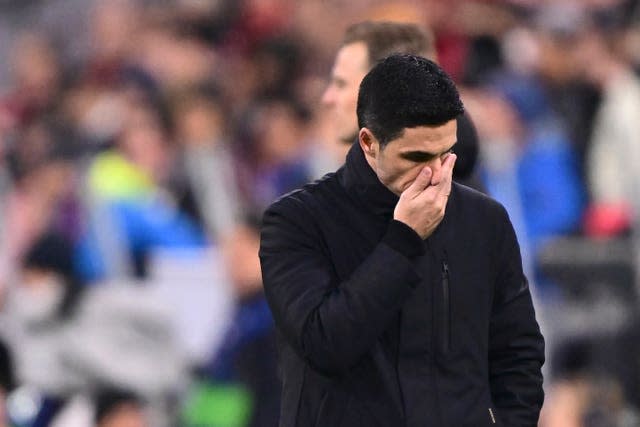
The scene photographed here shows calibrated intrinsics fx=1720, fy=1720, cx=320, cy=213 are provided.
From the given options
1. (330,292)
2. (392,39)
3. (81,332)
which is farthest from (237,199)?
(330,292)

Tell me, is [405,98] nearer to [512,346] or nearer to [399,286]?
[399,286]

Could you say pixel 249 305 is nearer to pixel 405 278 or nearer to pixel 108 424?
pixel 108 424

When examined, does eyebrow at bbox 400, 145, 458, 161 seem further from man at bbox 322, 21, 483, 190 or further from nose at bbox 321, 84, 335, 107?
nose at bbox 321, 84, 335, 107

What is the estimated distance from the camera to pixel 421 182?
344 centimetres

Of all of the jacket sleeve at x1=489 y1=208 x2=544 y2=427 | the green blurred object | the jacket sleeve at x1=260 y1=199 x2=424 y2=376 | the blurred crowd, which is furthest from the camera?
the blurred crowd

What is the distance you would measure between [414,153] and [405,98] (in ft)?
0.37

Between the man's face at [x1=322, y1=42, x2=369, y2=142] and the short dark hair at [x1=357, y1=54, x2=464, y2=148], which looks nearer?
the short dark hair at [x1=357, y1=54, x2=464, y2=148]

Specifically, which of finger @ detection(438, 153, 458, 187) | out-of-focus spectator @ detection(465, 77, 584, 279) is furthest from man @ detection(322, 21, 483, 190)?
out-of-focus spectator @ detection(465, 77, 584, 279)

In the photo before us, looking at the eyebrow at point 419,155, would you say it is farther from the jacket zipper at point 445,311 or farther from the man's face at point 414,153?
the jacket zipper at point 445,311

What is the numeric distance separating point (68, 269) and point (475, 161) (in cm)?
468

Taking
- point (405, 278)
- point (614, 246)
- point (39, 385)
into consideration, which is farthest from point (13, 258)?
point (405, 278)

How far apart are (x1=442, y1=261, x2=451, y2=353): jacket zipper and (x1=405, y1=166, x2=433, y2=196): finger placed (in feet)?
0.75

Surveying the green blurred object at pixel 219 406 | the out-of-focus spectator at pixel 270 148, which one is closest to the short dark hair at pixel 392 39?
the green blurred object at pixel 219 406

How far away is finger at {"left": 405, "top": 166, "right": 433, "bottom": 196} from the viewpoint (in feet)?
11.3
